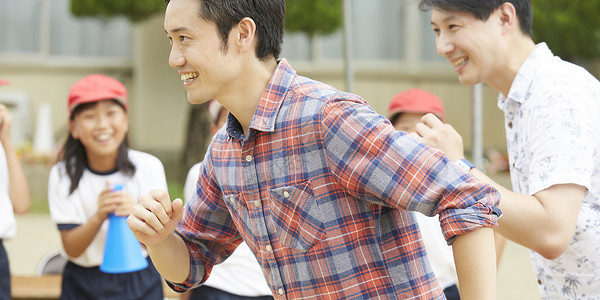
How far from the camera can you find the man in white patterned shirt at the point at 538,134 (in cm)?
193

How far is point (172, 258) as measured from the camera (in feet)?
5.87

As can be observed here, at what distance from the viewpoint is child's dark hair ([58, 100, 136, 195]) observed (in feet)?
11.0

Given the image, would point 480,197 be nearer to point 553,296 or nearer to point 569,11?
point 553,296

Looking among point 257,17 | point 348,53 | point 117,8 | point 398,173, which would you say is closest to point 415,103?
point 257,17

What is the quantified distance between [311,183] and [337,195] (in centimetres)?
6

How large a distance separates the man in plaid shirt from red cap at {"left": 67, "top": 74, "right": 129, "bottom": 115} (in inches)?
69.5

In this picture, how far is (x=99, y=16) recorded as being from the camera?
9.24 meters

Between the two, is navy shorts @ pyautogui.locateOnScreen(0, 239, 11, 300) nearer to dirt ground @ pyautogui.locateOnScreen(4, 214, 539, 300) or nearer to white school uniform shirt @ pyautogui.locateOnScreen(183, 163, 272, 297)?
white school uniform shirt @ pyautogui.locateOnScreen(183, 163, 272, 297)

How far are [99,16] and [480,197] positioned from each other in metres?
8.49

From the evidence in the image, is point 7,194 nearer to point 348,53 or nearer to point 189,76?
point 189,76

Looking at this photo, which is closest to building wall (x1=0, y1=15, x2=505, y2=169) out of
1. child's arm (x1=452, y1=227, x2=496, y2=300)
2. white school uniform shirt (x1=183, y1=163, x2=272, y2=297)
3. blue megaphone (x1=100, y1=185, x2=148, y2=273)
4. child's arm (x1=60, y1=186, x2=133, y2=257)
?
child's arm (x1=60, y1=186, x2=133, y2=257)

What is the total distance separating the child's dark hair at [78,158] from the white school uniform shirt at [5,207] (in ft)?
0.88

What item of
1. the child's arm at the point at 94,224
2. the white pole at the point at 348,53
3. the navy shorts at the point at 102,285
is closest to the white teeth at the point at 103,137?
the child's arm at the point at 94,224

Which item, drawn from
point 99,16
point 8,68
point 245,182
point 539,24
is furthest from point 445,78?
point 245,182
